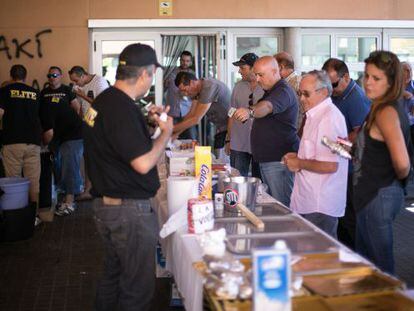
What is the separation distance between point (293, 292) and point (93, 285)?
275cm

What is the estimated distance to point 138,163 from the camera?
2465 mm

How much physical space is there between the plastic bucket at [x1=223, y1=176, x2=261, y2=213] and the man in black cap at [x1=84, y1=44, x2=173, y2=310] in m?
0.44

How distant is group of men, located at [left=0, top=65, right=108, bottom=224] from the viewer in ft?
19.0

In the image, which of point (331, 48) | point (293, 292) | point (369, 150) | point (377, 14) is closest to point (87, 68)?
point (331, 48)

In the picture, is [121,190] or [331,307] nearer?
[331,307]

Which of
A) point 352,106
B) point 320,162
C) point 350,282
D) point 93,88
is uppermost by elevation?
point 93,88

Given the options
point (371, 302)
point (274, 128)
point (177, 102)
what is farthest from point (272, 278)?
point (177, 102)

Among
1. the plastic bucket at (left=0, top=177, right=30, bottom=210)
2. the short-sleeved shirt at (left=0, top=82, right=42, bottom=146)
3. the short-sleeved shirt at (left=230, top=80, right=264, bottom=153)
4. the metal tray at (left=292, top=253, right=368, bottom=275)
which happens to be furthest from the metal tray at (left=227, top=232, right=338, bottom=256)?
the short-sleeved shirt at (left=0, top=82, right=42, bottom=146)

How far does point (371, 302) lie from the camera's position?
6.09 ft

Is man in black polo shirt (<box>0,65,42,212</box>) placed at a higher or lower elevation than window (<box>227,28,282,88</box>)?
lower

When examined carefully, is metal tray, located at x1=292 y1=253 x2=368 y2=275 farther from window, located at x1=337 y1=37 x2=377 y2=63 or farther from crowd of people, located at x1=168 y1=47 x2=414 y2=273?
window, located at x1=337 y1=37 x2=377 y2=63

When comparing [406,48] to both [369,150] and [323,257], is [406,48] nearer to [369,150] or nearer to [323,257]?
[369,150]

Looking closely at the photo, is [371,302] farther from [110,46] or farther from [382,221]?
[110,46]

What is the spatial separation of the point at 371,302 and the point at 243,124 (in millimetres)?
3839
